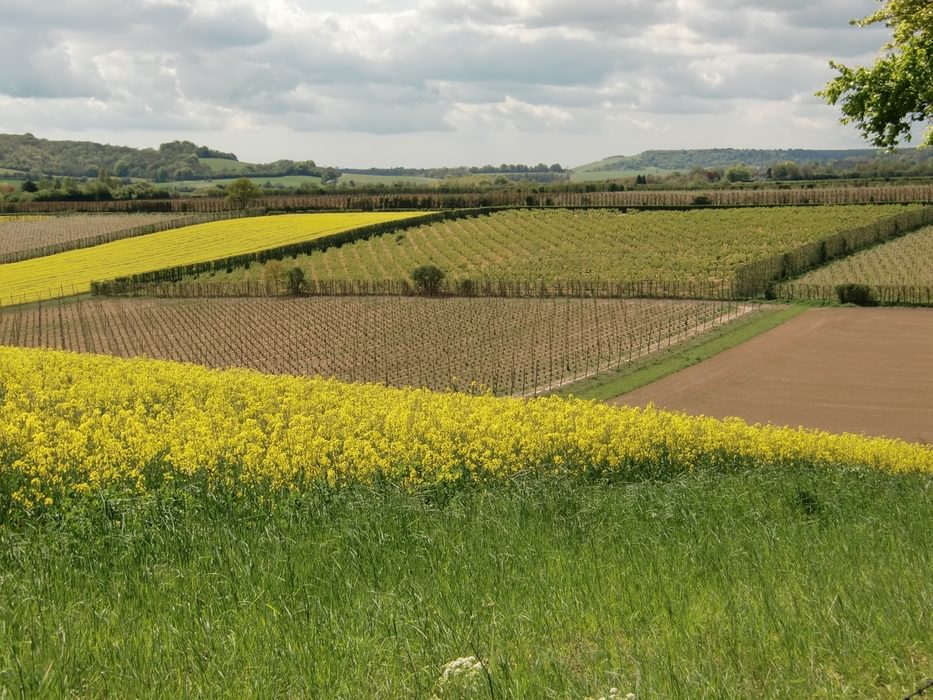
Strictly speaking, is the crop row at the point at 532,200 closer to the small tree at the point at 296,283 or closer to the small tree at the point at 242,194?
the small tree at the point at 242,194

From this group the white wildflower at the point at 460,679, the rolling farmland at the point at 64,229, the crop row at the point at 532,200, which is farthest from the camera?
the crop row at the point at 532,200

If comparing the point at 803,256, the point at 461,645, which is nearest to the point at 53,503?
the point at 461,645

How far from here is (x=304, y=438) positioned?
49.2 feet

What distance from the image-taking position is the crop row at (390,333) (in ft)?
153

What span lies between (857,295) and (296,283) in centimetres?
3988

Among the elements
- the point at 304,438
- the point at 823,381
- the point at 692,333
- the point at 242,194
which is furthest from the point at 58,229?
the point at 304,438

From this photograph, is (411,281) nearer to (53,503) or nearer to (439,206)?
(439,206)

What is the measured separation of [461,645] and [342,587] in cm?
172

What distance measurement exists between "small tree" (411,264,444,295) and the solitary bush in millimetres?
28238

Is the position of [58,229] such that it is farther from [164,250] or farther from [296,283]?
[296,283]

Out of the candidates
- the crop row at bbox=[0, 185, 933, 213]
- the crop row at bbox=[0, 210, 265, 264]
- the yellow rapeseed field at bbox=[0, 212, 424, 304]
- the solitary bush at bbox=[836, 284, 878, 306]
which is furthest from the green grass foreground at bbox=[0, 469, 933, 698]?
the crop row at bbox=[0, 185, 933, 213]

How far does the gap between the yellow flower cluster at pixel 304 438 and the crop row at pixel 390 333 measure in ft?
70.9

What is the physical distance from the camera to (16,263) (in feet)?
313

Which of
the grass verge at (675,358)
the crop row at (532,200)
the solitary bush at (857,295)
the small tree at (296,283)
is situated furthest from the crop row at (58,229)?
the solitary bush at (857,295)
